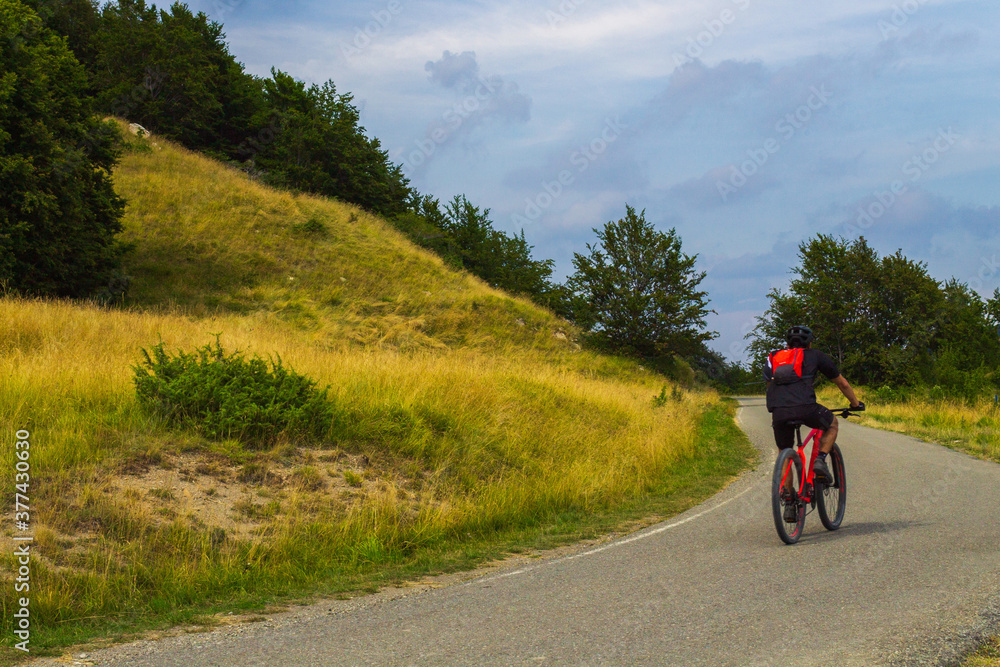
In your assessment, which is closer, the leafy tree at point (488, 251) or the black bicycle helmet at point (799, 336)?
the black bicycle helmet at point (799, 336)

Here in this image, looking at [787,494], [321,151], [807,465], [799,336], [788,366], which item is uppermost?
[321,151]

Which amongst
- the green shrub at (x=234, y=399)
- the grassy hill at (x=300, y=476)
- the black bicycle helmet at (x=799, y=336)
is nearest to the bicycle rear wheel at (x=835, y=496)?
the black bicycle helmet at (x=799, y=336)

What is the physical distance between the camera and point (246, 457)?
28.5ft

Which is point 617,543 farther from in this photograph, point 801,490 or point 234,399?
point 234,399

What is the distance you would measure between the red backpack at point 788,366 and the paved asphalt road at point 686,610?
160 cm

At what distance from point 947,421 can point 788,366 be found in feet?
55.6

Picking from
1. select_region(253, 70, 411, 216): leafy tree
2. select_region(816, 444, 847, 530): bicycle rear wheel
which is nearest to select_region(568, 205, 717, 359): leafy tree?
select_region(253, 70, 411, 216): leafy tree

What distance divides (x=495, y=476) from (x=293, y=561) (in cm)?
422

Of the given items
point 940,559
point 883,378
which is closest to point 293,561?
point 940,559

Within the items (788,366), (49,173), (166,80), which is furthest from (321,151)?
(788,366)

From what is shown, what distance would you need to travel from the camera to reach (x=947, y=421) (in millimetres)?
20594

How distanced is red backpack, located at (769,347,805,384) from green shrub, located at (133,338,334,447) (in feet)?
19.4

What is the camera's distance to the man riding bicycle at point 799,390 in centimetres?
708

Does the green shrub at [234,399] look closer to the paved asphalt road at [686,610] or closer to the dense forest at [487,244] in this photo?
the paved asphalt road at [686,610]
